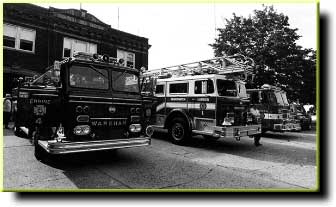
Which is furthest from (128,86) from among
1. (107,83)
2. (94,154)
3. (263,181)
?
(263,181)

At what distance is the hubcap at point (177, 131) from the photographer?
28.0 feet

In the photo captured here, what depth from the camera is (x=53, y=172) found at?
507 centimetres

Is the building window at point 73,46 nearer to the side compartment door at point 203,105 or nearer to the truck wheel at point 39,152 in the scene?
the side compartment door at point 203,105

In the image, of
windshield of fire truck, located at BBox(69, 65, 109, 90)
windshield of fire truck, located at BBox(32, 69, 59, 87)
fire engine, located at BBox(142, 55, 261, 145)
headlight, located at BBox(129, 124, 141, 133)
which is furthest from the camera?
fire engine, located at BBox(142, 55, 261, 145)

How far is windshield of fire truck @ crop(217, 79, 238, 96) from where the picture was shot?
792 centimetres

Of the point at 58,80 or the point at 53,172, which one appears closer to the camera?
the point at 53,172

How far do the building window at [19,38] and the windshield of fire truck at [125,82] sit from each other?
470 inches

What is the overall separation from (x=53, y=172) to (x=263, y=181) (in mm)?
4256

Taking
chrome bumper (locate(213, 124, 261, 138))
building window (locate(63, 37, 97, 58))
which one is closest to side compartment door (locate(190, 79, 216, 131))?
chrome bumper (locate(213, 124, 261, 138))

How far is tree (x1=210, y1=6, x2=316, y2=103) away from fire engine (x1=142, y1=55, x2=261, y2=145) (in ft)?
31.4

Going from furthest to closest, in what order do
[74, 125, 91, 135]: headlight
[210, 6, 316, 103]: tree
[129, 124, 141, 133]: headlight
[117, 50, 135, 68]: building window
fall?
[117, 50, 135, 68]: building window < [210, 6, 316, 103]: tree < [129, 124, 141, 133]: headlight < [74, 125, 91, 135]: headlight

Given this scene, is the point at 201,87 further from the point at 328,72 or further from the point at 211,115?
the point at 328,72

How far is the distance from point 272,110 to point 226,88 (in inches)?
166

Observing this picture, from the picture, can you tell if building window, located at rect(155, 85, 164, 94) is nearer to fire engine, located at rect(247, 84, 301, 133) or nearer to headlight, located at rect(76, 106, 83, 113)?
headlight, located at rect(76, 106, 83, 113)
